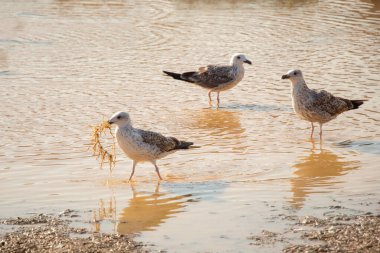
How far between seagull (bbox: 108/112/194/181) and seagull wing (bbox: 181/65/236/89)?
4508mm

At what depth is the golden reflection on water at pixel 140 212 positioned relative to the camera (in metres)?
8.06

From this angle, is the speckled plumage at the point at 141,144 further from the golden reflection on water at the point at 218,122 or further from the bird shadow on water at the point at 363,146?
the bird shadow on water at the point at 363,146

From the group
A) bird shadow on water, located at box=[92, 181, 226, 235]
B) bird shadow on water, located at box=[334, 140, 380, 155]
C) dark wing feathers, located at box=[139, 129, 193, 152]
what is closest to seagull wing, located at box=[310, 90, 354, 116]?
bird shadow on water, located at box=[334, 140, 380, 155]

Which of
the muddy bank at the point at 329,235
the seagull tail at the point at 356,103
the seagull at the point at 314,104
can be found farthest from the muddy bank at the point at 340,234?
the seagull tail at the point at 356,103

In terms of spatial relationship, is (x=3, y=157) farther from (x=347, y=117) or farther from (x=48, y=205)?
(x=347, y=117)

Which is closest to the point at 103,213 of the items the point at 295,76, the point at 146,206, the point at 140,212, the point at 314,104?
the point at 140,212

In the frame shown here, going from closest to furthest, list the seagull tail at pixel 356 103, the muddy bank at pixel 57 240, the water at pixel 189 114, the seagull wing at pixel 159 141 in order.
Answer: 1. the muddy bank at pixel 57 240
2. the water at pixel 189 114
3. the seagull wing at pixel 159 141
4. the seagull tail at pixel 356 103

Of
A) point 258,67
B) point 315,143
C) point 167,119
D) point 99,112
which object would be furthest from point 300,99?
point 258,67

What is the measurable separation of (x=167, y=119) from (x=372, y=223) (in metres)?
5.54

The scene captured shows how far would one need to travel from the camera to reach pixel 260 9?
74.6ft

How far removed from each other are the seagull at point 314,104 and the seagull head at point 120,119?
3.11 m

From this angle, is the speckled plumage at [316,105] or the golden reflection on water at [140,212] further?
the speckled plumage at [316,105]

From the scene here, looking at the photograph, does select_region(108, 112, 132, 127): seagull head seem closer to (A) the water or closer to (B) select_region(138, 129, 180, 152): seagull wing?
(B) select_region(138, 129, 180, 152): seagull wing

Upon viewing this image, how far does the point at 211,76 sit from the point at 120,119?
4880 mm
